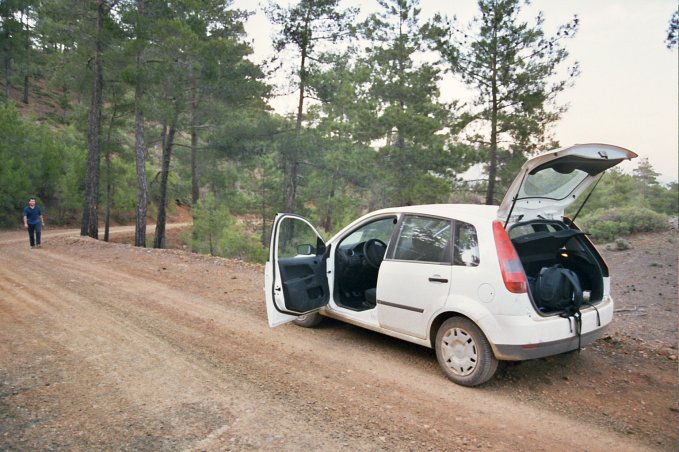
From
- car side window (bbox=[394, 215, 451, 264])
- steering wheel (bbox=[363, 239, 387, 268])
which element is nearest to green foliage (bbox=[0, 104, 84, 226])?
steering wheel (bbox=[363, 239, 387, 268])

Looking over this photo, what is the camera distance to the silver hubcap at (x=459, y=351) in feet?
12.8

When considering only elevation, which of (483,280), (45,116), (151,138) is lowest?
(483,280)

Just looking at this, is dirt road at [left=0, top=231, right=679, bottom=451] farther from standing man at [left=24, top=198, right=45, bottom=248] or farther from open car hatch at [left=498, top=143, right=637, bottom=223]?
standing man at [left=24, top=198, right=45, bottom=248]

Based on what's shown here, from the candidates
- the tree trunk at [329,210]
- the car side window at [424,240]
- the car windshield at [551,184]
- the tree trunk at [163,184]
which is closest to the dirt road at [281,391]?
the car side window at [424,240]

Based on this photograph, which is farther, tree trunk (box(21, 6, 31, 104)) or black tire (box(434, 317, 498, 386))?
tree trunk (box(21, 6, 31, 104))

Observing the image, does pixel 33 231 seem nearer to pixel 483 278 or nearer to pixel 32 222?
pixel 32 222

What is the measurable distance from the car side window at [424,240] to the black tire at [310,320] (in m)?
1.49

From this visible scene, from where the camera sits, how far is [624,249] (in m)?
15.6

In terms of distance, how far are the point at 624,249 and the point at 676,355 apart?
1245cm

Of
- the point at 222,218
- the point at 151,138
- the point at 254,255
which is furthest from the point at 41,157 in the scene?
the point at 254,255

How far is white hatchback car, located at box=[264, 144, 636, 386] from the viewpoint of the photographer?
373 cm

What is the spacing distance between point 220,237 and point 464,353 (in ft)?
68.7

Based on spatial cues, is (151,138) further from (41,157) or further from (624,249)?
(624,249)

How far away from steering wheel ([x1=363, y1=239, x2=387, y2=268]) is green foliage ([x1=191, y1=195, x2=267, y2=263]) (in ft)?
57.7
